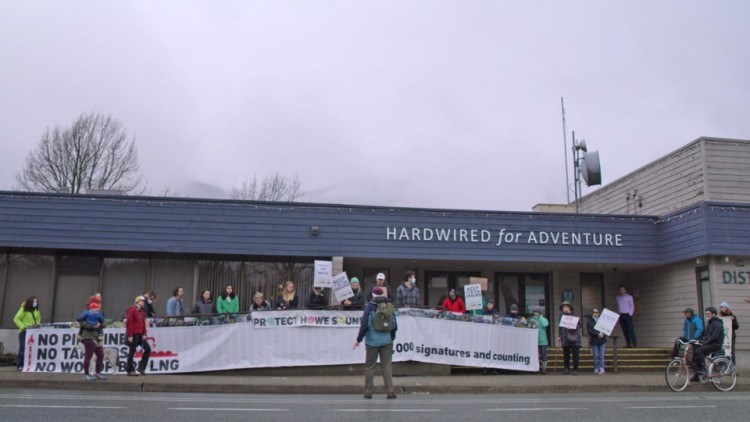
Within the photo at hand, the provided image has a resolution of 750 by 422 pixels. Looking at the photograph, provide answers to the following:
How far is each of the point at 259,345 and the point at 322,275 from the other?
2426 mm

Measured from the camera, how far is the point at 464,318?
16.2m

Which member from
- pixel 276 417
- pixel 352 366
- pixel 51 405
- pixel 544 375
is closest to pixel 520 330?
pixel 544 375

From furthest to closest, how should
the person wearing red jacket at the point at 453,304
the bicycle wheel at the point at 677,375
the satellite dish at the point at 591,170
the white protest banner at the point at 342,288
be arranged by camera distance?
the satellite dish at the point at 591,170, the person wearing red jacket at the point at 453,304, the white protest banner at the point at 342,288, the bicycle wheel at the point at 677,375

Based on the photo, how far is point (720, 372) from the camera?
1419cm

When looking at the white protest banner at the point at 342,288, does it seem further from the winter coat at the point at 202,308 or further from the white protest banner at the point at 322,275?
the winter coat at the point at 202,308

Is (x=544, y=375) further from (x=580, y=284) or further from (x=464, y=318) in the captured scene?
(x=580, y=284)

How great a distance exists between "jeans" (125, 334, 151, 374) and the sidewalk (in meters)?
0.31

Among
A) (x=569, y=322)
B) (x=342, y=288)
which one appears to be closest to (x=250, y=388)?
(x=342, y=288)

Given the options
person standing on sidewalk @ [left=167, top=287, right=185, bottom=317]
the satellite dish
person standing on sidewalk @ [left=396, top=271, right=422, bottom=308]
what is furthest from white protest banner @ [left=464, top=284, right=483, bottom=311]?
the satellite dish

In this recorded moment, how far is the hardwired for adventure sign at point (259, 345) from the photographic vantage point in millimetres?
15258

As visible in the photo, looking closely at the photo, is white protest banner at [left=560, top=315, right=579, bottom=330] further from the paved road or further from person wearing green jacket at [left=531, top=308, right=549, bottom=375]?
the paved road

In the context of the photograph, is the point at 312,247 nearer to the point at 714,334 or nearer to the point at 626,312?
the point at 626,312

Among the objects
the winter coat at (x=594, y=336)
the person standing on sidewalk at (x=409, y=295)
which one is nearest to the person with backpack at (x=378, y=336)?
the person standing on sidewalk at (x=409, y=295)

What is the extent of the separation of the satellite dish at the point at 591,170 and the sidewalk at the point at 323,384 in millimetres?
12239
